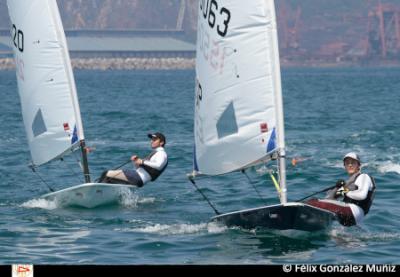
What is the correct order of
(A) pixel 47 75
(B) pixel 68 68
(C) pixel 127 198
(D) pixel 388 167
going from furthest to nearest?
(D) pixel 388 167 → (A) pixel 47 75 → (B) pixel 68 68 → (C) pixel 127 198

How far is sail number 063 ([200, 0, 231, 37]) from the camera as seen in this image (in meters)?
17.8

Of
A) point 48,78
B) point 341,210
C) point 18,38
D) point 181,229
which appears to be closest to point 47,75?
point 48,78

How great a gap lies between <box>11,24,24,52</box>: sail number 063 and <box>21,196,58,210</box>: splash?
3569 mm

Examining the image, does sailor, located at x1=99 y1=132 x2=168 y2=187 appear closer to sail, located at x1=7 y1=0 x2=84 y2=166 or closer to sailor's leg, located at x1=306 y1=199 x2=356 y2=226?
sail, located at x1=7 y1=0 x2=84 y2=166

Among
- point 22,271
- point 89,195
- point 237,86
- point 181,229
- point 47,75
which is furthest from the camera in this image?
point 47,75

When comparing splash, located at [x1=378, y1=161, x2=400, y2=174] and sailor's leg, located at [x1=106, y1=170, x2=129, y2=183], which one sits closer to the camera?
sailor's leg, located at [x1=106, y1=170, x2=129, y2=183]

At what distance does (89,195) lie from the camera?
71.9 ft

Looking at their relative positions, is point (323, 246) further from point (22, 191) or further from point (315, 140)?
point (315, 140)

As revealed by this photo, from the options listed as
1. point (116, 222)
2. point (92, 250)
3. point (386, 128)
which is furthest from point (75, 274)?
point (386, 128)

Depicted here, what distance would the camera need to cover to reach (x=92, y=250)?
1714cm

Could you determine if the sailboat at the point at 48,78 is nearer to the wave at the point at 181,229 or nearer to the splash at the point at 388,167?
the wave at the point at 181,229

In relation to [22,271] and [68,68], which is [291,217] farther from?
[22,271]

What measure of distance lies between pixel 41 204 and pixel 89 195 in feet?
3.92

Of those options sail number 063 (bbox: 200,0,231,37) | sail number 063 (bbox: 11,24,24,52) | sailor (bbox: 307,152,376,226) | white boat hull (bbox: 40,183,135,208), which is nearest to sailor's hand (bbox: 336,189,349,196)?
sailor (bbox: 307,152,376,226)
